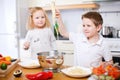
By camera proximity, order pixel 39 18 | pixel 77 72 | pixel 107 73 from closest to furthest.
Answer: pixel 107 73
pixel 77 72
pixel 39 18

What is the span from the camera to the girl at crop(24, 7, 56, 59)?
2305 millimetres

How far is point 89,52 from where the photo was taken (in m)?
1.73

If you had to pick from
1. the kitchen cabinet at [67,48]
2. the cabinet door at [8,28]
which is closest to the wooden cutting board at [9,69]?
the kitchen cabinet at [67,48]

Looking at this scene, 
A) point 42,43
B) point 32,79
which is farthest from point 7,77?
point 42,43

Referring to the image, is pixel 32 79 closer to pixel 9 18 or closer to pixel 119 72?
pixel 119 72

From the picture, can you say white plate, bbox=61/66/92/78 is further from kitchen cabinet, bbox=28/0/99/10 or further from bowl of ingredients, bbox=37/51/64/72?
kitchen cabinet, bbox=28/0/99/10

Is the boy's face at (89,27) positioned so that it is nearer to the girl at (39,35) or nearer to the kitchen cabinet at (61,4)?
the girl at (39,35)

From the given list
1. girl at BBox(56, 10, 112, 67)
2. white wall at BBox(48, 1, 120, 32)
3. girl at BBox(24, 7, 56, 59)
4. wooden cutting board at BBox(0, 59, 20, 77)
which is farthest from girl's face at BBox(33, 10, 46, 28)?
white wall at BBox(48, 1, 120, 32)

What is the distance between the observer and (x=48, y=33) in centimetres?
237

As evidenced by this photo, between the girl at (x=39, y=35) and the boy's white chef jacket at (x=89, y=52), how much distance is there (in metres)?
0.57

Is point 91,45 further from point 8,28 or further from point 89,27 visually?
point 8,28

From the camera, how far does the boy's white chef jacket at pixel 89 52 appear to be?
66.7 inches

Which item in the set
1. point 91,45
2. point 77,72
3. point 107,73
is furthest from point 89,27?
point 107,73

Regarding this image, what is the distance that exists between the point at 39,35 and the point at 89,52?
0.78 metres
